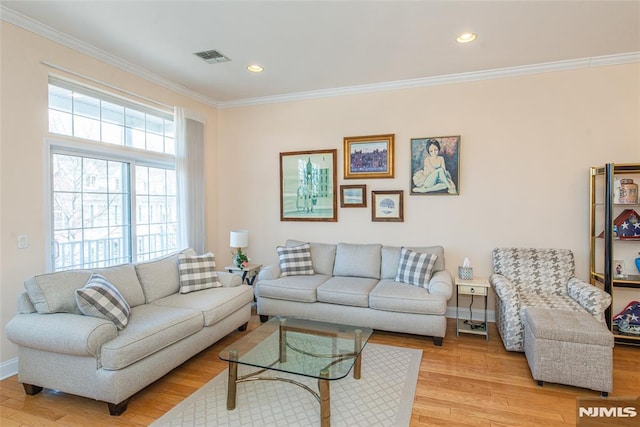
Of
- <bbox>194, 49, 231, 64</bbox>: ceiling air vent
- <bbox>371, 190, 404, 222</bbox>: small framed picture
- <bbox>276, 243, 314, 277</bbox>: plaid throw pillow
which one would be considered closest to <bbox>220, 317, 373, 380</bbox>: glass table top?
<bbox>276, 243, 314, 277</bbox>: plaid throw pillow

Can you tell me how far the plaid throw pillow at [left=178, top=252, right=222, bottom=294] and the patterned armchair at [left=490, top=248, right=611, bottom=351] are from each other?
298cm

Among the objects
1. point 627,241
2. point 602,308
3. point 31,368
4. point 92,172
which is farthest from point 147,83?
point 627,241

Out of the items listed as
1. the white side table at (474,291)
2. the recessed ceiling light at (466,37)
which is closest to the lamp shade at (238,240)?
the white side table at (474,291)

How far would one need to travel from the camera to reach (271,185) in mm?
5070

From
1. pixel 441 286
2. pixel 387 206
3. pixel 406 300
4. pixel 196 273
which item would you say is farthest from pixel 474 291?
pixel 196 273

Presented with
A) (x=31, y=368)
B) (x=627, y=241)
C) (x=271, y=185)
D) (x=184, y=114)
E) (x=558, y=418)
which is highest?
(x=184, y=114)

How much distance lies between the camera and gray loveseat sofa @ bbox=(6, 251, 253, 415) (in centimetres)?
230

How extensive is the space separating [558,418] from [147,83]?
501cm

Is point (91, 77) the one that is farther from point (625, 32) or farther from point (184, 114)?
point (625, 32)

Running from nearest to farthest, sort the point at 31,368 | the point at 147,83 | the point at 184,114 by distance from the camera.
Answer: the point at 31,368
the point at 147,83
the point at 184,114

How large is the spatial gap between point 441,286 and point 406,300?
1.29 feet

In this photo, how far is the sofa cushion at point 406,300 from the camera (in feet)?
11.2

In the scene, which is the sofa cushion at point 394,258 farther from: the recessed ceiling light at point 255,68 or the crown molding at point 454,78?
the recessed ceiling light at point 255,68

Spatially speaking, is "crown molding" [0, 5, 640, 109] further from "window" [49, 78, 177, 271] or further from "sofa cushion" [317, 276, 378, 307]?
"sofa cushion" [317, 276, 378, 307]
